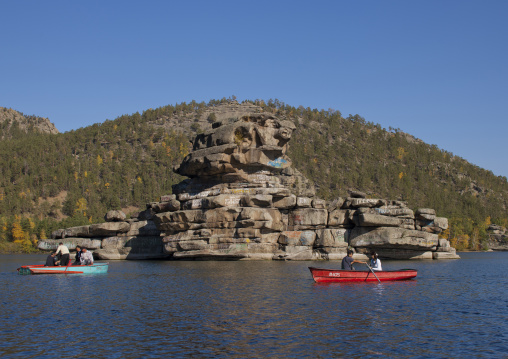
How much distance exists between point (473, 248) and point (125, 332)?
486 ft

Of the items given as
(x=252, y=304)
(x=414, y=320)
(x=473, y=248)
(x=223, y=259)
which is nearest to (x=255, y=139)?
(x=223, y=259)

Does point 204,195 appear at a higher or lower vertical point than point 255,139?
lower

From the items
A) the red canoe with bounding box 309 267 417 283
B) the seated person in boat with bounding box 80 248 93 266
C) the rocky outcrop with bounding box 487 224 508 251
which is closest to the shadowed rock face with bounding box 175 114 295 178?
the seated person in boat with bounding box 80 248 93 266

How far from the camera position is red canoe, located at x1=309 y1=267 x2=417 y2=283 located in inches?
1602

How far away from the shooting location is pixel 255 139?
75062mm

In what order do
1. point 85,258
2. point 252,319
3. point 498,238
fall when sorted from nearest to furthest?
point 252,319
point 85,258
point 498,238

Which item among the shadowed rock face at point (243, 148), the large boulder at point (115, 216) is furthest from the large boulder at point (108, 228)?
the shadowed rock face at point (243, 148)

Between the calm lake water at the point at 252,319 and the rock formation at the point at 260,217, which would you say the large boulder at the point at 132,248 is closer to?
the rock formation at the point at 260,217

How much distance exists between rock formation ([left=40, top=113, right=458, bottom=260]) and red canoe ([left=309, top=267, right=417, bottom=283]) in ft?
80.1

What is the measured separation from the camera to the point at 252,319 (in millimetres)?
26469

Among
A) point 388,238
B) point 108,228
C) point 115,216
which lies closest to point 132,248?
point 108,228

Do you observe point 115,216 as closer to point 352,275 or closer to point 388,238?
point 388,238

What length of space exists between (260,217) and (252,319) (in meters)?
40.3

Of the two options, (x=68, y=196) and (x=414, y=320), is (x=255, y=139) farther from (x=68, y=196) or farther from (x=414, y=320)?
(x=68, y=196)
